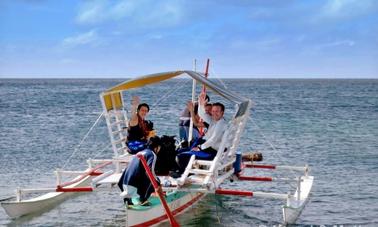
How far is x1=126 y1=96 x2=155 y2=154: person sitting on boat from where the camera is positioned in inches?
454

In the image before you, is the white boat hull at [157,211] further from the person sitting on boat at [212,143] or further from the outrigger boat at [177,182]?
the person sitting on boat at [212,143]

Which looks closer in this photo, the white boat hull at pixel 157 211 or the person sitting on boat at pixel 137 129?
the white boat hull at pixel 157 211

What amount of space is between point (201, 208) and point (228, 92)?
9.82ft

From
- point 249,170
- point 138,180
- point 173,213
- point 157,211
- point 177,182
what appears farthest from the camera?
point 249,170

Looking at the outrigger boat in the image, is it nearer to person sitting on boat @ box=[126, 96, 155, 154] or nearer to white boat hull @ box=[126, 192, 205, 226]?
white boat hull @ box=[126, 192, 205, 226]

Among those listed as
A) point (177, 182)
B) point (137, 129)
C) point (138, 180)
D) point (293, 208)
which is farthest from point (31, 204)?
point (293, 208)

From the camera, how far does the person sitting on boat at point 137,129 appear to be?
11.5 metres

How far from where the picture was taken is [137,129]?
11.7 m

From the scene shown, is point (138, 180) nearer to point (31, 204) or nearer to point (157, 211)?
point (157, 211)

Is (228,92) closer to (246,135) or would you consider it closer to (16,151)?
(16,151)

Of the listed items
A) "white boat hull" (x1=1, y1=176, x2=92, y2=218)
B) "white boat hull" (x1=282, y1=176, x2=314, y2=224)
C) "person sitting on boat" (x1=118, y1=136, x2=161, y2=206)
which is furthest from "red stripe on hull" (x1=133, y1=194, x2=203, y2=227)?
"white boat hull" (x1=1, y1=176, x2=92, y2=218)

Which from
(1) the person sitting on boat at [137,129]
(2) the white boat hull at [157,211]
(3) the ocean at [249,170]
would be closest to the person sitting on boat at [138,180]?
(2) the white boat hull at [157,211]

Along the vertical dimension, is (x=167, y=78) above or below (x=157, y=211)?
above

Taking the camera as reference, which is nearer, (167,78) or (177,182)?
(177,182)
